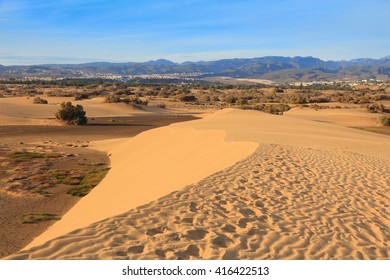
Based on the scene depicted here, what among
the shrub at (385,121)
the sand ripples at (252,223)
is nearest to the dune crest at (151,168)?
the sand ripples at (252,223)

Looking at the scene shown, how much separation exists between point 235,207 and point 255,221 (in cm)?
87

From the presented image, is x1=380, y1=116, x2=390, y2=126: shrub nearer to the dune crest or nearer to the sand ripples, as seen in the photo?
the dune crest

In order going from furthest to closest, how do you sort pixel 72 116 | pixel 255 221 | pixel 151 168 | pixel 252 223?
pixel 72 116
pixel 151 168
pixel 255 221
pixel 252 223

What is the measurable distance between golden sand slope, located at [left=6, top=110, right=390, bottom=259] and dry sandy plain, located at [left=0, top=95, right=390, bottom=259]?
22mm

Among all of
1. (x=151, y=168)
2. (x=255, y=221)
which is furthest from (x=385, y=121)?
(x=255, y=221)

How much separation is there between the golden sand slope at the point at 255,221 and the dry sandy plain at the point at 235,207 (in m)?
0.02

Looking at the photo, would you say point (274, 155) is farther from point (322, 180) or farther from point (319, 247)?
point (319, 247)

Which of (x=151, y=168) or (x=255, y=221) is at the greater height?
(x=255, y=221)

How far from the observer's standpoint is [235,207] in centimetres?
943

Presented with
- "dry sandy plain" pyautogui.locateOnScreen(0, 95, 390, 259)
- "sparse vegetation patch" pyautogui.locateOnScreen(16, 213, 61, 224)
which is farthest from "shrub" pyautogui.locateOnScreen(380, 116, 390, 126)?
"sparse vegetation patch" pyautogui.locateOnScreen(16, 213, 61, 224)

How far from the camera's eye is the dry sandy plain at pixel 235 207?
23.5 feet

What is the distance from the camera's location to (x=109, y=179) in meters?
16.6

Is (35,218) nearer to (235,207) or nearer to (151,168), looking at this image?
(151,168)

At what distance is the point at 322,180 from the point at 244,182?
262 cm
